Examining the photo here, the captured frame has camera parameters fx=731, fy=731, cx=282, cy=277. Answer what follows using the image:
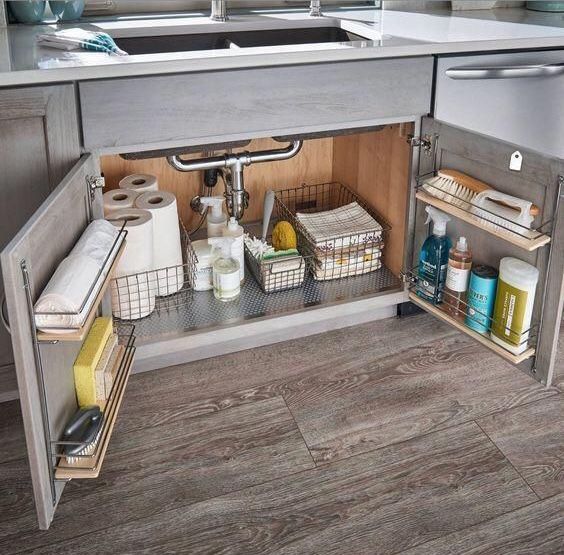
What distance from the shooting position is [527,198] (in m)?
1.70

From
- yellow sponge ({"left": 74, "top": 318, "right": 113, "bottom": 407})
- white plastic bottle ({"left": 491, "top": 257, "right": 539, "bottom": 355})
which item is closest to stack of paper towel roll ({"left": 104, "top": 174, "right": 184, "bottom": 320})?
yellow sponge ({"left": 74, "top": 318, "right": 113, "bottom": 407})

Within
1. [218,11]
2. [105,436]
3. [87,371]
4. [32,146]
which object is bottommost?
[105,436]

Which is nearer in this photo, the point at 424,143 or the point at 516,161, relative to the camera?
the point at 516,161

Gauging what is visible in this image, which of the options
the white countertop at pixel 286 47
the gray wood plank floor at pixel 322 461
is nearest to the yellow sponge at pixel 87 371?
the gray wood plank floor at pixel 322 461

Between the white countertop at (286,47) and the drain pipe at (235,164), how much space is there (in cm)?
37

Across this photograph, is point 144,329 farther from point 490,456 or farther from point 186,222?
point 490,456

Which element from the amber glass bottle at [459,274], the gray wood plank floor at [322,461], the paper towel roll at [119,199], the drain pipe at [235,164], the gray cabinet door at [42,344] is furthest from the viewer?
the drain pipe at [235,164]

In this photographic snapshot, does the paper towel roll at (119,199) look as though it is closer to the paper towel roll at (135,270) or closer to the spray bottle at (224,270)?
the paper towel roll at (135,270)

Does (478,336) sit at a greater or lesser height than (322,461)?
greater

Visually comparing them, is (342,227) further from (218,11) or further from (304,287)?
(218,11)

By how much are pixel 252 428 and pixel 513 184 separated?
88cm

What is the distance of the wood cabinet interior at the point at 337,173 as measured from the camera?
2.20 metres

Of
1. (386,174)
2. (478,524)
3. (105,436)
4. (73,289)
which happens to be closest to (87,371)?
(105,436)

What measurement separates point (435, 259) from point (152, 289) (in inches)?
31.8
